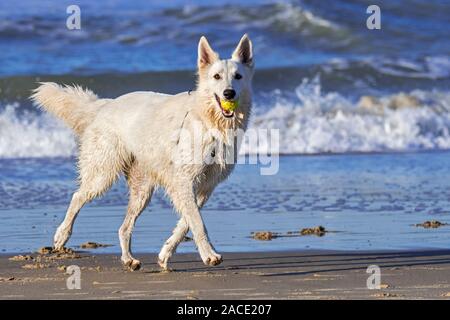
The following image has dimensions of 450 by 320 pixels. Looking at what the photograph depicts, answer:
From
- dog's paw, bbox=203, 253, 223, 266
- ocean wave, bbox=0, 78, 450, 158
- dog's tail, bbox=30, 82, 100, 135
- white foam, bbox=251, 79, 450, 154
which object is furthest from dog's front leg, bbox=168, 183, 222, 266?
white foam, bbox=251, 79, 450, 154

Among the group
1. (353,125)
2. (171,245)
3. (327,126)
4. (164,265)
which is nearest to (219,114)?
(171,245)

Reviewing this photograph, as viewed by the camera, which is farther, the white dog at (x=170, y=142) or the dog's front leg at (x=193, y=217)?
the white dog at (x=170, y=142)

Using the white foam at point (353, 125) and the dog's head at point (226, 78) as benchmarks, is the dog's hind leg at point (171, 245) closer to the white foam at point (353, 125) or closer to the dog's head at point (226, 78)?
the dog's head at point (226, 78)

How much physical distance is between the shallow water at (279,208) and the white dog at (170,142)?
741 mm

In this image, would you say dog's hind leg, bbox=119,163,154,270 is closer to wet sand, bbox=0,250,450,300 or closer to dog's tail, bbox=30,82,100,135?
wet sand, bbox=0,250,450,300

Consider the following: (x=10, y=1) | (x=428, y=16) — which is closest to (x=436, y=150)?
(x=428, y=16)

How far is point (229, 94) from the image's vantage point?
8086 mm

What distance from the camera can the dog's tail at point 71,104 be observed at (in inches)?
361

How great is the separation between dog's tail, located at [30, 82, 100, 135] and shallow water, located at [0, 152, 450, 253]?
41.9 inches

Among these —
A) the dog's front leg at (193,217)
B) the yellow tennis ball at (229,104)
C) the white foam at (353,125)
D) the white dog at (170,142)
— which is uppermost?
the yellow tennis ball at (229,104)

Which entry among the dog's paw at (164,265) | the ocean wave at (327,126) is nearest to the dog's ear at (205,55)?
the dog's paw at (164,265)

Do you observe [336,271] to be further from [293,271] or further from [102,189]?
[102,189]

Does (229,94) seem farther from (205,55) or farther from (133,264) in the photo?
(133,264)
